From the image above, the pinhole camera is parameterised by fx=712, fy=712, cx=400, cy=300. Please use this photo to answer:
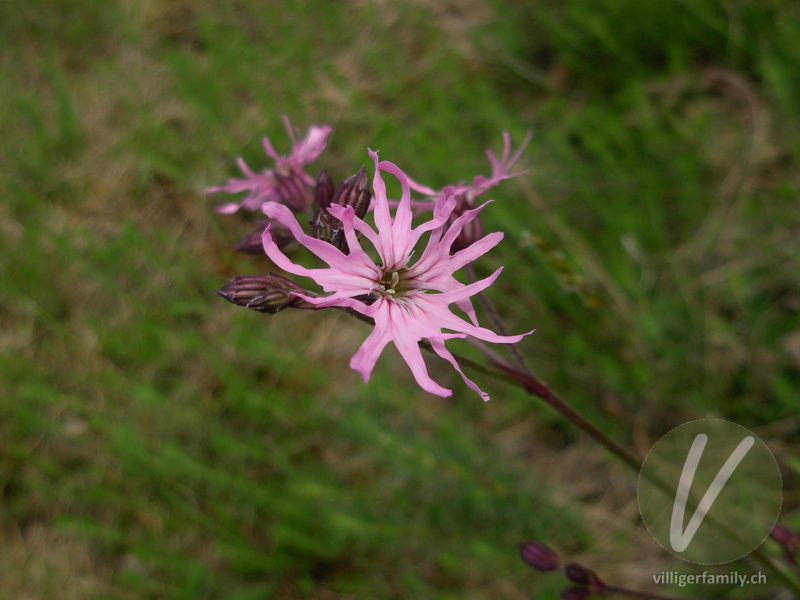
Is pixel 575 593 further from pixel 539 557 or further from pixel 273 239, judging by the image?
pixel 273 239

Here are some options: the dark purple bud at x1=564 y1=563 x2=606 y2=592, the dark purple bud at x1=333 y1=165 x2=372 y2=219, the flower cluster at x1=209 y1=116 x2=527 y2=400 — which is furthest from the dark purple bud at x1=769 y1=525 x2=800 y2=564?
the dark purple bud at x1=333 y1=165 x2=372 y2=219

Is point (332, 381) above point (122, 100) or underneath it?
underneath

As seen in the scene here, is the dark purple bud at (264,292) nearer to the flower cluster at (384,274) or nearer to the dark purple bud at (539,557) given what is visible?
the flower cluster at (384,274)

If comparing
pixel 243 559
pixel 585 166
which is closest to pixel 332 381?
pixel 243 559

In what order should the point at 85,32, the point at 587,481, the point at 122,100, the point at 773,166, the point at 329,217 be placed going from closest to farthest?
the point at 329,217 → the point at 587,481 → the point at 773,166 → the point at 122,100 → the point at 85,32

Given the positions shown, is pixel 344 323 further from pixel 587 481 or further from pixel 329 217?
pixel 329 217

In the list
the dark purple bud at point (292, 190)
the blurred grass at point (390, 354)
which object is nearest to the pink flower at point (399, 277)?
the dark purple bud at point (292, 190)

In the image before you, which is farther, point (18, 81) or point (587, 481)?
point (18, 81)

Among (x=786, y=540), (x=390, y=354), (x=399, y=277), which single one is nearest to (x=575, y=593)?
(x=786, y=540)
